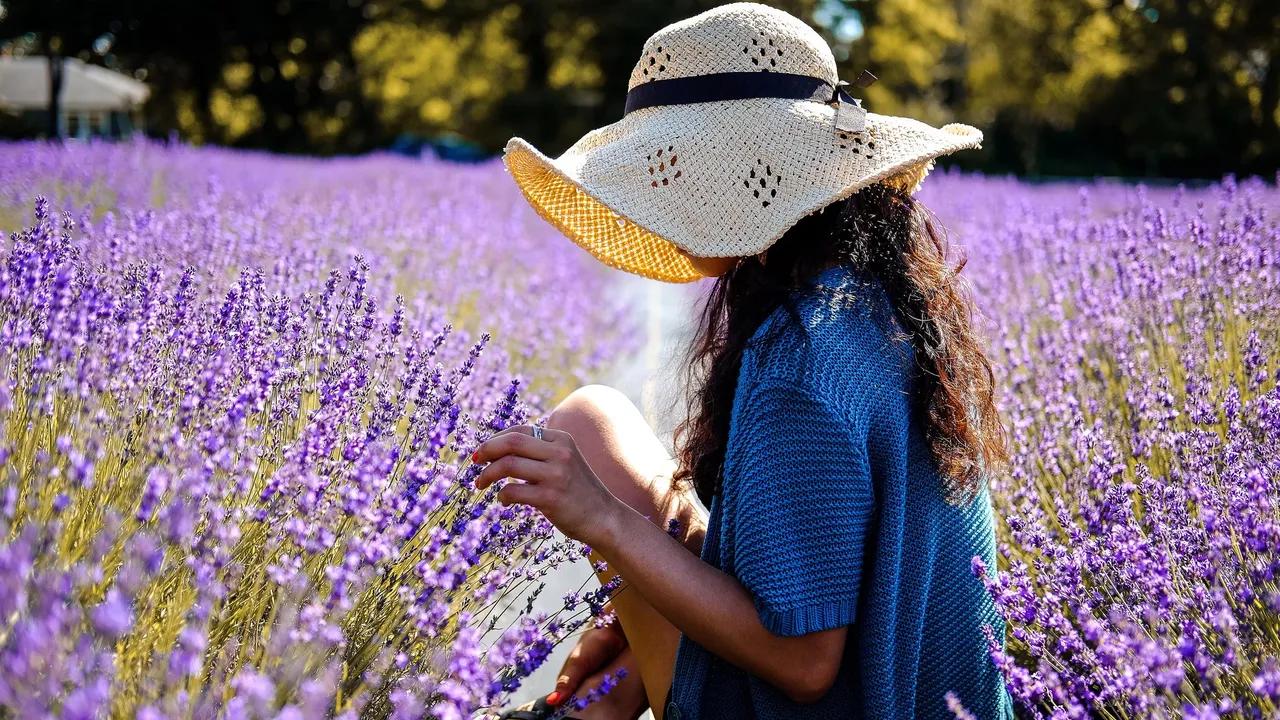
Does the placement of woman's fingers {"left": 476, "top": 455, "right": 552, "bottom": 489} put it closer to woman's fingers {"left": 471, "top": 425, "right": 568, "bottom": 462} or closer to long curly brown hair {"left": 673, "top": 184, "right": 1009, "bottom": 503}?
woman's fingers {"left": 471, "top": 425, "right": 568, "bottom": 462}

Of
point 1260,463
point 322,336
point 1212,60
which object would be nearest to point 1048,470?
point 1260,463

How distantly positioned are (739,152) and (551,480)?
59cm

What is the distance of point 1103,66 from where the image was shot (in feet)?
87.8

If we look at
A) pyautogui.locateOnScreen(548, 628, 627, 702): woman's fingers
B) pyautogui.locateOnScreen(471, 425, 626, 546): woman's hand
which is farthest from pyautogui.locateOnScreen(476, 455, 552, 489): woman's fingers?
pyautogui.locateOnScreen(548, 628, 627, 702): woman's fingers

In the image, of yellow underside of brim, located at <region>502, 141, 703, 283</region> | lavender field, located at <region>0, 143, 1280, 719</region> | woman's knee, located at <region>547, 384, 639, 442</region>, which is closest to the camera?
lavender field, located at <region>0, 143, 1280, 719</region>

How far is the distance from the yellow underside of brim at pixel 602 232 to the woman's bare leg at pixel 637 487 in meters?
0.27

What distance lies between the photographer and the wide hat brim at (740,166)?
1630 millimetres

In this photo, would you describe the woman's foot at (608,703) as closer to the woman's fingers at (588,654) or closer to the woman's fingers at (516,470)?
the woman's fingers at (588,654)

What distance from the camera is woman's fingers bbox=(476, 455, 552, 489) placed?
4.65 ft

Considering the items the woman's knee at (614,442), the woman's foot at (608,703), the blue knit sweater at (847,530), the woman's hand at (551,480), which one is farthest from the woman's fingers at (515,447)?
the woman's foot at (608,703)

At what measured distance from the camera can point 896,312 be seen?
1.65m

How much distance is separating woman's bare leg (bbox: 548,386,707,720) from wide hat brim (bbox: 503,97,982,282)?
0.47 m

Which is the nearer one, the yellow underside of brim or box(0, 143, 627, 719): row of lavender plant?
box(0, 143, 627, 719): row of lavender plant

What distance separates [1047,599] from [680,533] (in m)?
0.63
